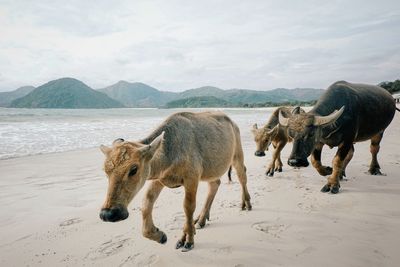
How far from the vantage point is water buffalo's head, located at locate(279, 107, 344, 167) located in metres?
6.82

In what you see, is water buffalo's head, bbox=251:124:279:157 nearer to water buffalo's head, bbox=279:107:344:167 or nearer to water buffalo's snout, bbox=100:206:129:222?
water buffalo's head, bbox=279:107:344:167

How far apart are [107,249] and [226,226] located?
2081 millimetres

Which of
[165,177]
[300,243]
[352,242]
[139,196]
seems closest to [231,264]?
[300,243]

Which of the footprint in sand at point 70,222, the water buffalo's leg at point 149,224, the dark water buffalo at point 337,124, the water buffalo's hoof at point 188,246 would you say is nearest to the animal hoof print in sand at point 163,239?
the water buffalo's leg at point 149,224

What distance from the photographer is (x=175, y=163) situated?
4672 millimetres

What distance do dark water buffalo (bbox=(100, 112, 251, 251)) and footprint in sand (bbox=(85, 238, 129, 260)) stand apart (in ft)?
1.65

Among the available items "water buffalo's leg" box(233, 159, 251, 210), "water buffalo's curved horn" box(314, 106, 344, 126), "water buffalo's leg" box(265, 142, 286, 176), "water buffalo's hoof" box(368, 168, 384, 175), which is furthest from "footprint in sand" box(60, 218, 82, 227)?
"water buffalo's hoof" box(368, 168, 384, 175)

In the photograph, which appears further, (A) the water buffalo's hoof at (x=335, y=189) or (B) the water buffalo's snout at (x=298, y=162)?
(A) the water buffalo's hoof at (x=335, y=189)

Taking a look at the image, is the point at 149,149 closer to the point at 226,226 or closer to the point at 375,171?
the point at 226,226

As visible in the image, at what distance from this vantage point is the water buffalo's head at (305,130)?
682 cm

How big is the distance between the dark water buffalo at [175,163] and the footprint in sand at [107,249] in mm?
504

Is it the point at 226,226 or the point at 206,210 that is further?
the point at 206,210

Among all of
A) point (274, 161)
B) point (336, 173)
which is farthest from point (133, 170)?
point (274, 161)

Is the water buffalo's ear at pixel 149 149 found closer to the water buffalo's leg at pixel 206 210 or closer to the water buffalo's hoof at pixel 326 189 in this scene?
the water buffalo's leg at pixel 206 210
